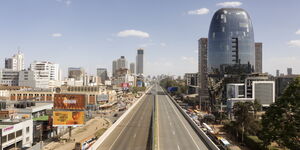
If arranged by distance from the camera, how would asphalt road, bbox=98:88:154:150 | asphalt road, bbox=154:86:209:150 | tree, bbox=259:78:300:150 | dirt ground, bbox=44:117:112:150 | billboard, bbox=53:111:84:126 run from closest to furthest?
tree, bbox=259:78:300:150
asphalt road, bbox=154:86:209:150
asphalt road, bbox=98:88:154:150
dirt ground, bbox=44:117:112:150
billboard, bbox=53:111:84:126

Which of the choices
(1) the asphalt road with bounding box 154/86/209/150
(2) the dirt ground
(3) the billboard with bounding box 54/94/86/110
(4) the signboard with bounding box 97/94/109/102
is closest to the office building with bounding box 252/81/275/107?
(1) the asphalt road with bounding box 154/86/209/150

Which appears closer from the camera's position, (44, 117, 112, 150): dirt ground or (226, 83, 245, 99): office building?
(44, 117, 112, 150): dirt ground

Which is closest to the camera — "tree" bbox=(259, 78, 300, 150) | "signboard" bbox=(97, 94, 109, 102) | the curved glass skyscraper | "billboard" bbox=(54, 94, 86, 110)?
"tree" bbox=(259, 78, 300, 150)

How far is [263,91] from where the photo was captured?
111438 millimetres

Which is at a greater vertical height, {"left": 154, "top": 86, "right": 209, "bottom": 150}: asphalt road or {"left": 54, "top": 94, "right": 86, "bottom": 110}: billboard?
{"left": 54, "top": 94, "right": 86, "bottom": 110}: billboard

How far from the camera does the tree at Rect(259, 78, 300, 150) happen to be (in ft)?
110

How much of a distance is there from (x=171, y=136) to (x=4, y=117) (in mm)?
48129

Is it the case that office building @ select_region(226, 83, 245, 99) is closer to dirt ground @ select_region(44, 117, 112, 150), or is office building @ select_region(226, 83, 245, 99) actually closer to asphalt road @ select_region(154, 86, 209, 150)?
asphalt road @ select_region(154, 86, 209, 150)

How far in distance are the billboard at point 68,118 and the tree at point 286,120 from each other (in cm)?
4665

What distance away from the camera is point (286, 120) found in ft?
116

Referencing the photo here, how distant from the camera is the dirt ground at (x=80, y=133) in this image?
59.8 meters

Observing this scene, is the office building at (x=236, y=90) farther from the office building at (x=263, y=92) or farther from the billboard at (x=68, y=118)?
the billboard at (x=68, y=118)

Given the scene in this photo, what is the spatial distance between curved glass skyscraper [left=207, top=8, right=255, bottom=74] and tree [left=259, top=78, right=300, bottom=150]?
127 metres

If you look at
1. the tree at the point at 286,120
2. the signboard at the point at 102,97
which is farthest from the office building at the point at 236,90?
the tree at the point at 286,120
